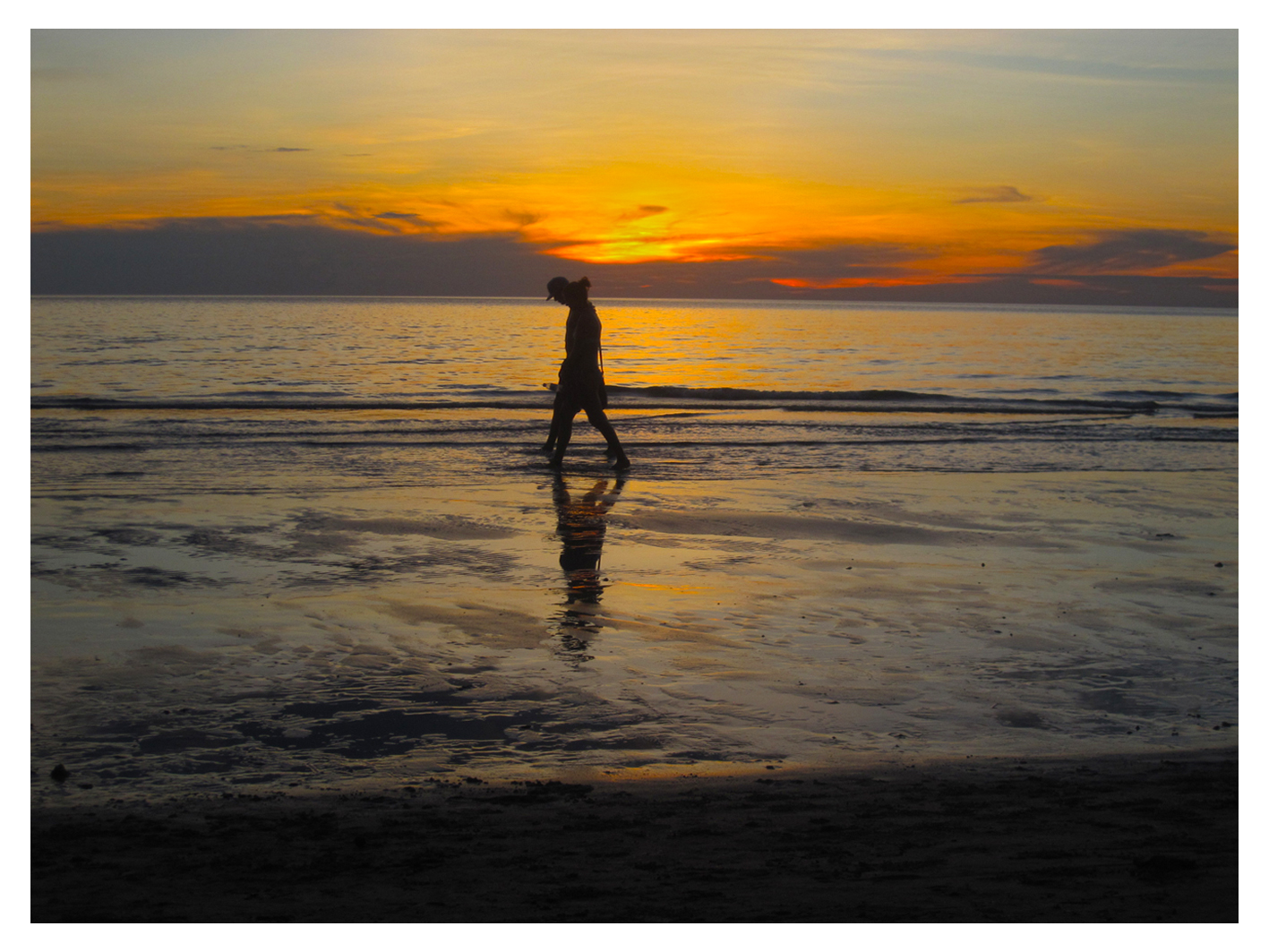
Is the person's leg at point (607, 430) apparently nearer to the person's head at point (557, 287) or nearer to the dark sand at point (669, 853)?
the person's head at point (557, 287)

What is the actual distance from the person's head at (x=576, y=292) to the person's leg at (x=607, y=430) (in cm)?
126

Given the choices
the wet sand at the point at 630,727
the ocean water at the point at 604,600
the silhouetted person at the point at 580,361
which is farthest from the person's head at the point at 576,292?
the wet sand at the point at 630,727

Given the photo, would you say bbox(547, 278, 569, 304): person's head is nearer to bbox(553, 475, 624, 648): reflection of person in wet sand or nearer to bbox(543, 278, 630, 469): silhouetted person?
bbox(543, 278, 630, 469): silhouetted person

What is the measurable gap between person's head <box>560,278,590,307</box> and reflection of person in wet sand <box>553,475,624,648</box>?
2086mm

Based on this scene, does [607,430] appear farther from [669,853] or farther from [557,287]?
[669,853]

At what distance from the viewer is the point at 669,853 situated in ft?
10.6

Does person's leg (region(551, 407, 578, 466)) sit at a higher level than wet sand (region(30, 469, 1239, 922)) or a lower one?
higher

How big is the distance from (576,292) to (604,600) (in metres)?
6.01

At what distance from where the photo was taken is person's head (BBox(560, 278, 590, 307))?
1148 centimetres

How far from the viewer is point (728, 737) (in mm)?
4215

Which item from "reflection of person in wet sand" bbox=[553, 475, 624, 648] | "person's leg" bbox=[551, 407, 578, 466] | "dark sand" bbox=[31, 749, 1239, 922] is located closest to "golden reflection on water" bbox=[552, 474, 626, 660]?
"reflection of person in wet sand" bbox=[553, 475, 624, 648]

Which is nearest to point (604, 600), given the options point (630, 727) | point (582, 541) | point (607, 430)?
point (582, 541)

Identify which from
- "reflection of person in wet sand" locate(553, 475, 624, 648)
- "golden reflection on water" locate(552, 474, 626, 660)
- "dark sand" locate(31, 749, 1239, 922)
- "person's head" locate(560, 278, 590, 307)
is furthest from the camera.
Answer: "person's head" locate(560, 278, 590, 307)

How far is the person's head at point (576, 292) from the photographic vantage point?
11.5 meters
